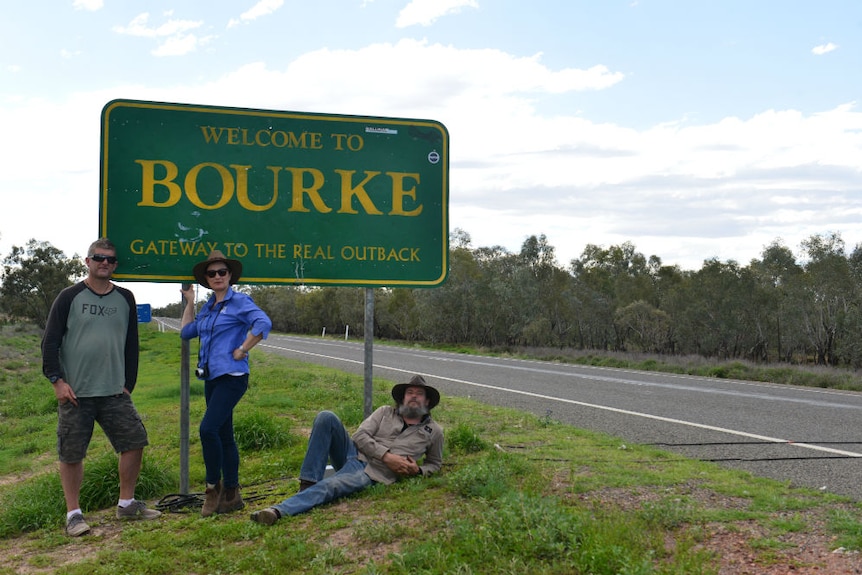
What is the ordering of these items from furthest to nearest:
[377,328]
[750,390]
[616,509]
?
1. [377,328]
2. [750,390]
3. [616,509]

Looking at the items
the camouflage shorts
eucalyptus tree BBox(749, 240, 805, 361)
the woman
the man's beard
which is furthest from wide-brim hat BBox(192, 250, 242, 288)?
eucalyptus tree BBox(749, 240, 805, 361)

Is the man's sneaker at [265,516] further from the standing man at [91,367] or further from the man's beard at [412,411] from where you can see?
the man's beard at [412,411]

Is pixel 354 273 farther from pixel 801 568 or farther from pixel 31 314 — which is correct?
pixel 31 314

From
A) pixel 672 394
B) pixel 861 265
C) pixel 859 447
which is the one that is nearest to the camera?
pixel 859 447

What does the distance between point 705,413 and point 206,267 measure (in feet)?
26.2

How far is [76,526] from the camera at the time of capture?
5.22 metres

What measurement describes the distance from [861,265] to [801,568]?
33.1m

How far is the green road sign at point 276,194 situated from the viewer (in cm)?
616

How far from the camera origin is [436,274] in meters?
6.81

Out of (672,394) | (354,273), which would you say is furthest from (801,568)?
(672,394)

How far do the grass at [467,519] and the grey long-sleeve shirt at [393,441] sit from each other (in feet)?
0.53

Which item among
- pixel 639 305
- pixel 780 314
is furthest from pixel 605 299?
pixel 780 314

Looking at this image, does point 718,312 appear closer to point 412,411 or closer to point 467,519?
point 412,411

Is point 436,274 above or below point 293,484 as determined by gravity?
above
